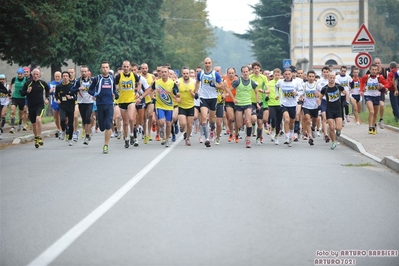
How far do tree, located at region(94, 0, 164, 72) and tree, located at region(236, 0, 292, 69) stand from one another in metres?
15.4

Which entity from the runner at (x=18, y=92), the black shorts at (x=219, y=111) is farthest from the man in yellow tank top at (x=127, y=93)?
the runner at (x=18, y=92)

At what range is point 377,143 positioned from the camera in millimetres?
21344

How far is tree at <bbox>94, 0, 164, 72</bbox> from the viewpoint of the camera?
69875 mm

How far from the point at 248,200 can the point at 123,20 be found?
60740mm

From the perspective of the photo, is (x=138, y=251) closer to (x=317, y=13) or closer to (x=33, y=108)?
(x=33, y=108)

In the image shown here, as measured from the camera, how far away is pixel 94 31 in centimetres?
4003

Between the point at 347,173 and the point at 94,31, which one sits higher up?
the point at 94,31

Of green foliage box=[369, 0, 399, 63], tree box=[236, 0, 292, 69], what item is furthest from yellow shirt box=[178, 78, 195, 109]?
green foliage box=[369, 0, 399, 63]

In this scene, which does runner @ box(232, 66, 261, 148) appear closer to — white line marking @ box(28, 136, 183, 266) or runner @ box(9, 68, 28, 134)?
white line marking @ box(28, 136, 183, 266)

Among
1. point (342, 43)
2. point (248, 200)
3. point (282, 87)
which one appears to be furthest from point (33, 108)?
point (342, 43)

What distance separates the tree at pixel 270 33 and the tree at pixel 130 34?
50.4 feet

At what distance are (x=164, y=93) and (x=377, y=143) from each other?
17.6 feet

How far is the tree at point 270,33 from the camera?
83.9m

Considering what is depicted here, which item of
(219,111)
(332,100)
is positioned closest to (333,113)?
(332,100)
